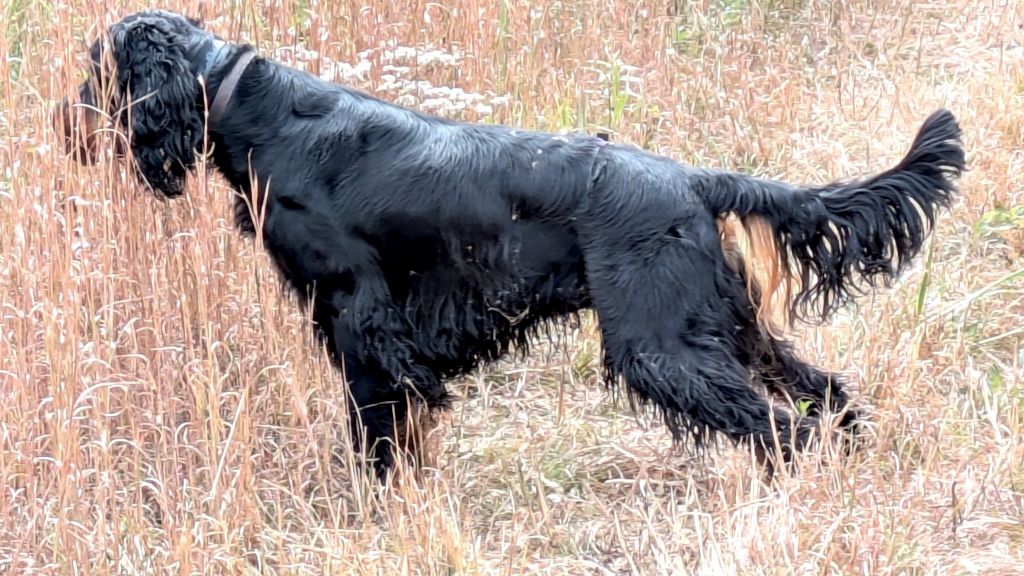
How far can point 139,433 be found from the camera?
127 inches

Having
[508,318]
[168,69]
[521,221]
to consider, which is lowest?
[508,318]

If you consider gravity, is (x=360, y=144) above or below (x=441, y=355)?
above

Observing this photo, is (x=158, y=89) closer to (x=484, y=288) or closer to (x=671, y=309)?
(x=484, y=288)

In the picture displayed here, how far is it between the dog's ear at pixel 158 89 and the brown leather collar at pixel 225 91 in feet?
0.19

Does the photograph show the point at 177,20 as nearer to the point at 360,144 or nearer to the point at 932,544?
the point at 360,144

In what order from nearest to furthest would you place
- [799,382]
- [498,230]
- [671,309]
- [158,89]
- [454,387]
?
[671,309] < [498,230] < [158,89] < [799,382] < [454,387]

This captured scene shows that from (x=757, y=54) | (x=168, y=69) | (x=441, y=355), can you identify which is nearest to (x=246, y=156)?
(x=168, y=69)

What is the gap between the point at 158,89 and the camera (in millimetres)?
3449

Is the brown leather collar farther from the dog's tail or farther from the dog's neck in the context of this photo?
the dog's tail

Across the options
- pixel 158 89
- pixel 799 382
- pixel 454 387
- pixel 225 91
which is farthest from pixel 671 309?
pixel 158 89

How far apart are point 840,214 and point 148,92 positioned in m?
1.94

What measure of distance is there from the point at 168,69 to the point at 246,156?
33cm

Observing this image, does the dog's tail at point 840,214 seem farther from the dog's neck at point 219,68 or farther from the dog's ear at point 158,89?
the dog's ear at point 158,89

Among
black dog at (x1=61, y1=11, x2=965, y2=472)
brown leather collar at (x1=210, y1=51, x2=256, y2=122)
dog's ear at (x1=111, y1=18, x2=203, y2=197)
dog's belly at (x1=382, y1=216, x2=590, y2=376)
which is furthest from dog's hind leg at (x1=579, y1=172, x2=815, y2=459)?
dog's ear at (x1=111, y1=18, x2=203, y2=197)
